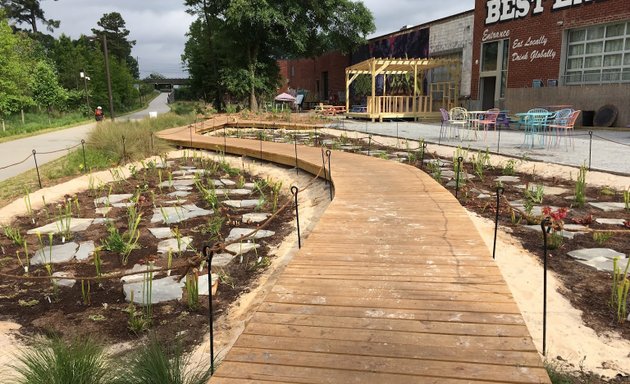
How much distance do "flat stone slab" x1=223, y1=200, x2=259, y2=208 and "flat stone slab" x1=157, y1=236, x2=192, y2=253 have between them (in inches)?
62.1

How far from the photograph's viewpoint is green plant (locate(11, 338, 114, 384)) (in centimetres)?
231

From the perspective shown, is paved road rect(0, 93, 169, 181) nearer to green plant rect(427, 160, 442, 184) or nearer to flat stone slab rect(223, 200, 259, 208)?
flat stone slab rect(223, 200, 259, 208)

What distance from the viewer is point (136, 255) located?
192 inches

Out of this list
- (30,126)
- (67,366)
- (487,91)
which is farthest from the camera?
(30,126)

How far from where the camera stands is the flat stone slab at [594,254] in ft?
14.3

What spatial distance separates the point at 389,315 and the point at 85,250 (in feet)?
12.0

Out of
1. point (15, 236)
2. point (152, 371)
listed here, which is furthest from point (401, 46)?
point (152, 371)

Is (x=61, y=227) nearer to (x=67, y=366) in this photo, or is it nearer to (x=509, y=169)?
(x=67, y=366)

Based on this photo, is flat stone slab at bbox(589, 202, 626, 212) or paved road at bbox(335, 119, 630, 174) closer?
flat stone slab at bbox(589, 202, 626, 212)

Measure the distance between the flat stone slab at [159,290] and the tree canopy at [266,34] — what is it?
23.8 meters

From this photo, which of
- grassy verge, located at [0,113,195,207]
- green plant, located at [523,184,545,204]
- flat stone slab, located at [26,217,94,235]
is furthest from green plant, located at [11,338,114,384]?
grassy verge, located at [0,113,195,207]

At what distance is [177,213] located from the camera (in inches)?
239

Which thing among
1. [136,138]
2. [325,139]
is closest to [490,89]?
[325,139]

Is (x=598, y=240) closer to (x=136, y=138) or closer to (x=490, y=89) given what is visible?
(x=136, y=138)
